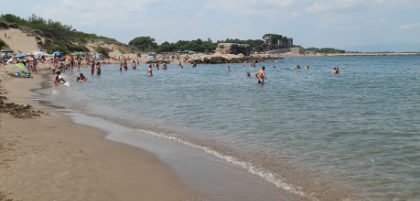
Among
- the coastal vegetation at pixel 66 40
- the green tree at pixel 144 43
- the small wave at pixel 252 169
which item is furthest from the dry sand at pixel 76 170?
the green tree at pixel 144 43

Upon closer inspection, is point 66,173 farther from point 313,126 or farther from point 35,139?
point 313,126

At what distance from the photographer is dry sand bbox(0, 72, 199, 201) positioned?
21.2 ft

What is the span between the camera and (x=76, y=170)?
769 cm

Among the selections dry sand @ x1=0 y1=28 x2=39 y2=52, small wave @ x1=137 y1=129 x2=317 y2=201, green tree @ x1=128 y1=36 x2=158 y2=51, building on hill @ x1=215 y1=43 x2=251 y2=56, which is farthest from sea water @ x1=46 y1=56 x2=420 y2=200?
green tree @ x1=128 y1=36 x2=158 y2=51

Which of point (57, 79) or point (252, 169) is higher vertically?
point (57, 79)

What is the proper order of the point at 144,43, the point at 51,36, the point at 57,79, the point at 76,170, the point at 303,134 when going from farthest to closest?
the point at 144,43 < the point at 51,36 < the point at 57,79 < the point at 303,134 < the point at 76,170

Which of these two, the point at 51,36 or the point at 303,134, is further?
the point at 51,36

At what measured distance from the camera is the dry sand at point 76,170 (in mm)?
6473

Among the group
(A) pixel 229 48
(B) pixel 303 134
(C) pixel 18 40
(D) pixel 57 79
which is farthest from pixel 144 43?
(B) pixel 303 134

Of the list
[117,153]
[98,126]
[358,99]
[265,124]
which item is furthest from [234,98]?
[117,153]

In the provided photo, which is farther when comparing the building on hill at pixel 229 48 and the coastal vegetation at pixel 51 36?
the building on hill at pixel 229 48

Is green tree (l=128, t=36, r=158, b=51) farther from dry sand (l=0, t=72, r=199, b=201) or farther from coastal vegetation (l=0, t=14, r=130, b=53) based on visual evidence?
dry sand (l=0, t=72, r=199, b=201)

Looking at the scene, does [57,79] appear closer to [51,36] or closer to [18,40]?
[18,40]

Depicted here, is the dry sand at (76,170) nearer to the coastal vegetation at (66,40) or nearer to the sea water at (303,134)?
the sea water at (303,134)
